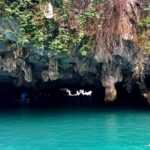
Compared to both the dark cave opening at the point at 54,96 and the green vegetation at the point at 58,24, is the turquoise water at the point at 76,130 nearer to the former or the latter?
the green vegetation at the point at 58,24

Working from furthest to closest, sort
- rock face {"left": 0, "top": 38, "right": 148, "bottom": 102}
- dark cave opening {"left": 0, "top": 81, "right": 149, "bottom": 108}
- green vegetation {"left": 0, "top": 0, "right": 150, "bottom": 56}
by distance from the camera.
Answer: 1. dark cave opening {"left": 0, "top": 81, "right": 149, "bottom": 108}
2. rock face {"left": 0, "top": 38, "right": 148, "bottom": 102}
3. green vegetation {"left": 0, "top": 0, "right": 150, "bottom": 56}

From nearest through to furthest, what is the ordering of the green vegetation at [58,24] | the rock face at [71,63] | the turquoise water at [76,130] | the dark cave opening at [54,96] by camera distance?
1. the turquoise water at [76,130]
2. the green vegetation at [58,24]
3. the rock face at [71,63]
4. the dark cave opening at [54,96]

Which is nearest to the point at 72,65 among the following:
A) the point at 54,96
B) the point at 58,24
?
the point at 58,24

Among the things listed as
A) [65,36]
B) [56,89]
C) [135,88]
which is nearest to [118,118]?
[65,36]

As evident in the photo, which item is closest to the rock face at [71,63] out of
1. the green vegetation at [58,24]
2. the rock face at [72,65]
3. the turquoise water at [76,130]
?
the rock face at [72,65]

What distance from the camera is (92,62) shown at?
46.9ft

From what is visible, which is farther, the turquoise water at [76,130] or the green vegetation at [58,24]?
the green vegetation at [58,24]

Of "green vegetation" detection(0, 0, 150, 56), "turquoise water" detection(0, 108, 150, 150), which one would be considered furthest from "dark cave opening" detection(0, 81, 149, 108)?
"green vegetation" detection(0, 0, 150, 56)

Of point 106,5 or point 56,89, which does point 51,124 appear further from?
point 56,89

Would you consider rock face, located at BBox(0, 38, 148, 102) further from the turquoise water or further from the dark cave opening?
the dark cave opening

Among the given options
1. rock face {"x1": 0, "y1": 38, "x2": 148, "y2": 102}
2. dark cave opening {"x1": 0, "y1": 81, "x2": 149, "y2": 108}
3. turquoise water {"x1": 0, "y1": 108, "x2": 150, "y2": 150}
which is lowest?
turquoise water {"x1": 0, "y1": 108, "x2": 150, "y2": 150}

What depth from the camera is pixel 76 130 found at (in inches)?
447

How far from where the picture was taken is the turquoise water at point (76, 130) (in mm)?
9586

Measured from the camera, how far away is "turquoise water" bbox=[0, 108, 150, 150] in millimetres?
9586
